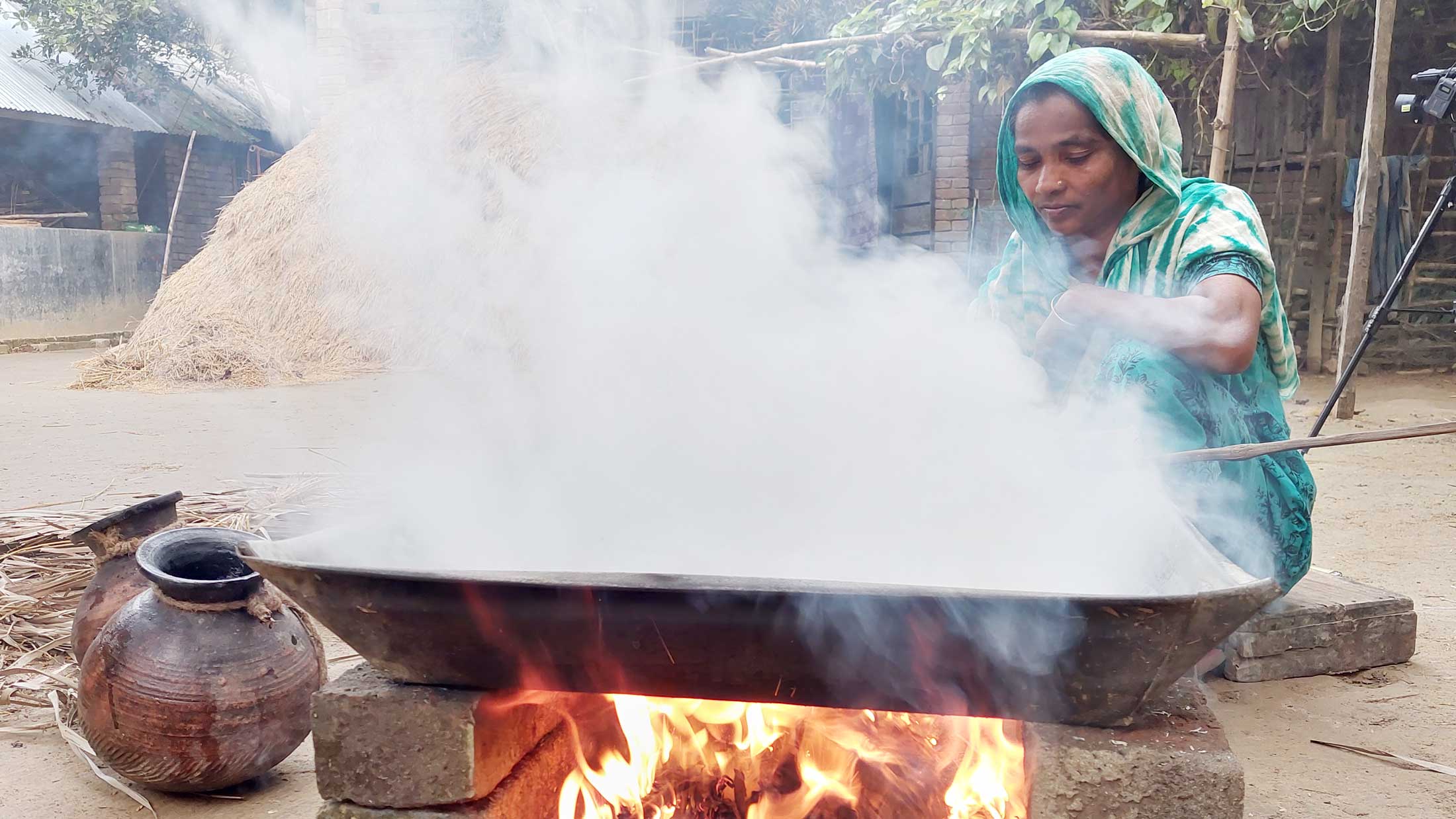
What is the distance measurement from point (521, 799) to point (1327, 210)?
8896mm

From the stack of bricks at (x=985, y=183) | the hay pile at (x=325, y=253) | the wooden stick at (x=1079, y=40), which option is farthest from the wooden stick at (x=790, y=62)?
the hay pile at (x=325, y=253)

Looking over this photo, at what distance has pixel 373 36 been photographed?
10.4m

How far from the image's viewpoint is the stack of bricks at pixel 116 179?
49.6ft

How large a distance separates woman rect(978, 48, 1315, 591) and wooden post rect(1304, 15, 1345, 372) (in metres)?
7.14

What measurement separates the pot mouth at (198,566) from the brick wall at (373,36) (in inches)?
326

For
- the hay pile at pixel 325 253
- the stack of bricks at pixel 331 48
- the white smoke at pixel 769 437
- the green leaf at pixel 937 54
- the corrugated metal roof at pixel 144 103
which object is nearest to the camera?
the white smoke at pixel 769 437

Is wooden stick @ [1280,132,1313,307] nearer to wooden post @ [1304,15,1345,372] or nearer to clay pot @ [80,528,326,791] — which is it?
wooden post @ [1304,15,1345,372]

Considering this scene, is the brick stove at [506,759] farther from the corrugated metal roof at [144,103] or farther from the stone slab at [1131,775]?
the corrugated metal roof at [144,103]

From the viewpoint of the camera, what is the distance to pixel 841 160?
11164mm

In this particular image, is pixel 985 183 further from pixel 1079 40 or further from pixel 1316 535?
pixel 1316 535

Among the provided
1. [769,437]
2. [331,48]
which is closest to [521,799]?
[769,437]

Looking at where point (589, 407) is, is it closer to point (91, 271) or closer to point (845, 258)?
point (845, 258)

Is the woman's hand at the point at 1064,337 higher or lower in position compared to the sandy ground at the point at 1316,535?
higher

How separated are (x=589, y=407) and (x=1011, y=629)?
1.74 meters
